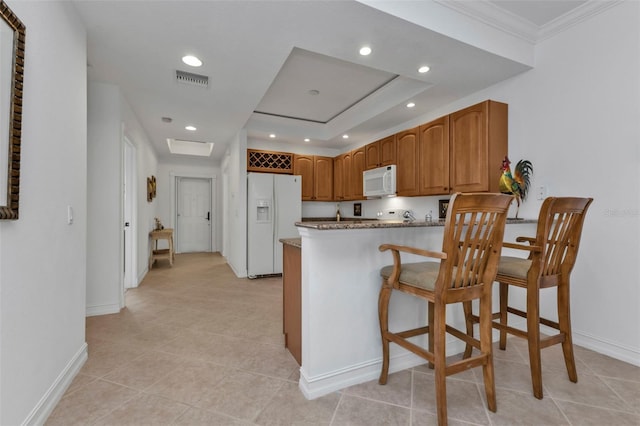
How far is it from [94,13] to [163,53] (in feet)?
1.66

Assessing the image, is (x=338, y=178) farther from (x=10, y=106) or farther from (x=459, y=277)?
(x=10, y=106)

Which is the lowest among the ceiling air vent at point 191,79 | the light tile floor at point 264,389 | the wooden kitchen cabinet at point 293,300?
the light tile floor at point 264,389

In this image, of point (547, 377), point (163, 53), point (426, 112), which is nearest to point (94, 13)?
point (163, 53)

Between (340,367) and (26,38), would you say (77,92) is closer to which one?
(26,38)

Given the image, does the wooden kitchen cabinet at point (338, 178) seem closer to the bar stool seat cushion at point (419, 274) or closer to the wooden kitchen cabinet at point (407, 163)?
the wooden kitchen cabinet at point (407, 163)

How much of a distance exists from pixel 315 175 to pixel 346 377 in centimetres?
408

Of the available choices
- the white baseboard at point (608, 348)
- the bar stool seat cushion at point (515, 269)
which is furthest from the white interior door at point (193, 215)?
the white baseboard at point (608, 348)

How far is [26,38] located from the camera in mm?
1348

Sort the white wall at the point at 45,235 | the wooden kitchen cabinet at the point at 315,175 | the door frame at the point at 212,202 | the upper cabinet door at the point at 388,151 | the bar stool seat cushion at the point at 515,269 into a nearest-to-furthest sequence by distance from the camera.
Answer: the white wall at the point at 45,235 → the bar stool seat cushion at the point at 515,269 → the upper cabinet door at the point at 388,151 → the wooden kitchen cabinet at the point at 315,175 → the door frame at the point at 212,202

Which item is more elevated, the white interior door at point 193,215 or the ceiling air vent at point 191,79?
the ceiling air vent at point 191,79

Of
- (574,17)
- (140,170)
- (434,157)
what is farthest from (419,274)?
(140,170)

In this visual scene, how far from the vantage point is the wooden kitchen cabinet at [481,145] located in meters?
2.72

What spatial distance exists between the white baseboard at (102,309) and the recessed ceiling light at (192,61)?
2.48m

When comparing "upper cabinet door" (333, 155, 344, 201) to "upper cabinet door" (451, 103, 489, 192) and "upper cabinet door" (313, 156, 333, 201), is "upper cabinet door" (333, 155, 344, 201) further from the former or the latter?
"upper cabinet door" (451, 103, 489, 192)
